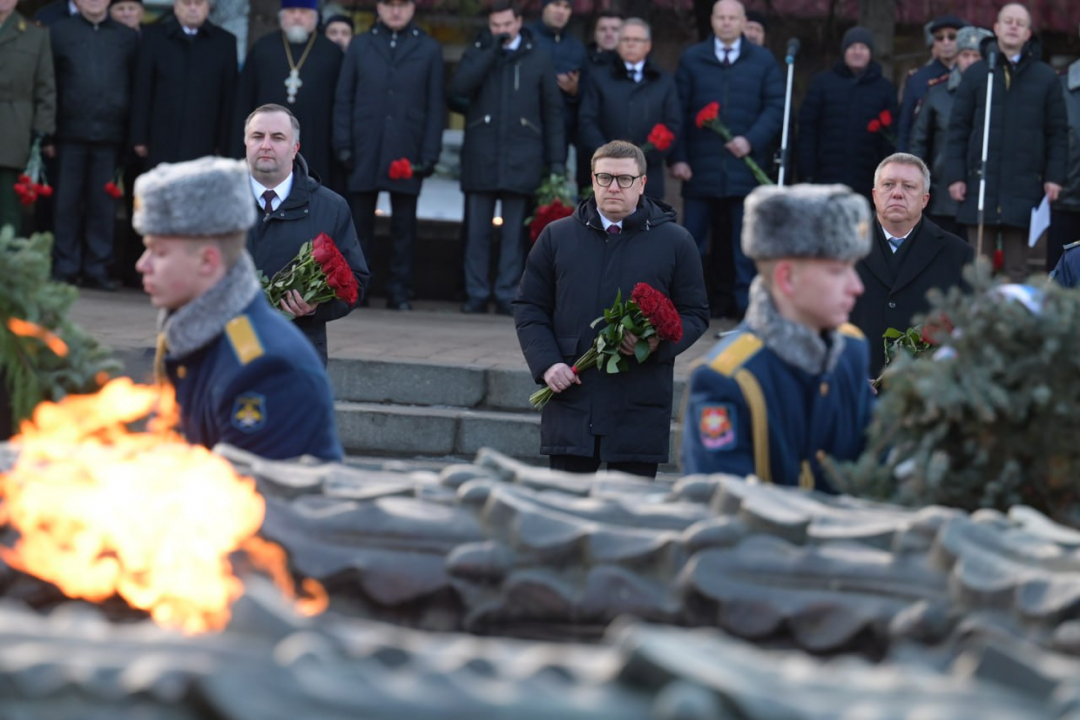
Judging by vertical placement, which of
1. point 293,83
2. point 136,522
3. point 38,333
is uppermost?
point 293,83

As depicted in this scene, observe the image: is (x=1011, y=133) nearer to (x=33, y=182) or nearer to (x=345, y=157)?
(x=345, y=157)

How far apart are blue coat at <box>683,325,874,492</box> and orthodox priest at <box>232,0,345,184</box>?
24.8 feet

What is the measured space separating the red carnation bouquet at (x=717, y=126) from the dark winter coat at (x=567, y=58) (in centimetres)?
87

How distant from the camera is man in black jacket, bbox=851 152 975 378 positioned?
7145mm

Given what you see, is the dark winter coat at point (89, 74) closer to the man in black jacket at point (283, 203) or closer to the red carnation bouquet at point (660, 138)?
the red carnation bouquet at point (660, 138)

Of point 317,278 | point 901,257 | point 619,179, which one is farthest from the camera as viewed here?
point 901,257

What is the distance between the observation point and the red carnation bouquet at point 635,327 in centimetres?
677

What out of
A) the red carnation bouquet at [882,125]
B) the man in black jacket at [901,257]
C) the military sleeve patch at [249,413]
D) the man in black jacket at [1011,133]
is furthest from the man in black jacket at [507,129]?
the military sleeve patch at [249,413]

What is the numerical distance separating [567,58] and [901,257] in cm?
484

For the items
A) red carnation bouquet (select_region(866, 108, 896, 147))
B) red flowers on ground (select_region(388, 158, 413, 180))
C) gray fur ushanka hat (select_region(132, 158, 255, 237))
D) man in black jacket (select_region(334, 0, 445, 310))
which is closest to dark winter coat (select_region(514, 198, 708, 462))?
gray fur ushanka hat (select_region(132, 158, 255, 237))

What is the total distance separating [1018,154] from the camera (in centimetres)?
1045

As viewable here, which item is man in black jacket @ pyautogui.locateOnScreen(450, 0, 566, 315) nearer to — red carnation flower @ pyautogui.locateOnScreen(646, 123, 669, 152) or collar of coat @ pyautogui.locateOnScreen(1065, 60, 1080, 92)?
red carnation flower @ pyautogui.locateOnScreen(646, 123, 669, 152)

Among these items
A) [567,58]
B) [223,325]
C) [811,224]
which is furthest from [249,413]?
[567,58]

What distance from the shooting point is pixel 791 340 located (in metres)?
4.05
